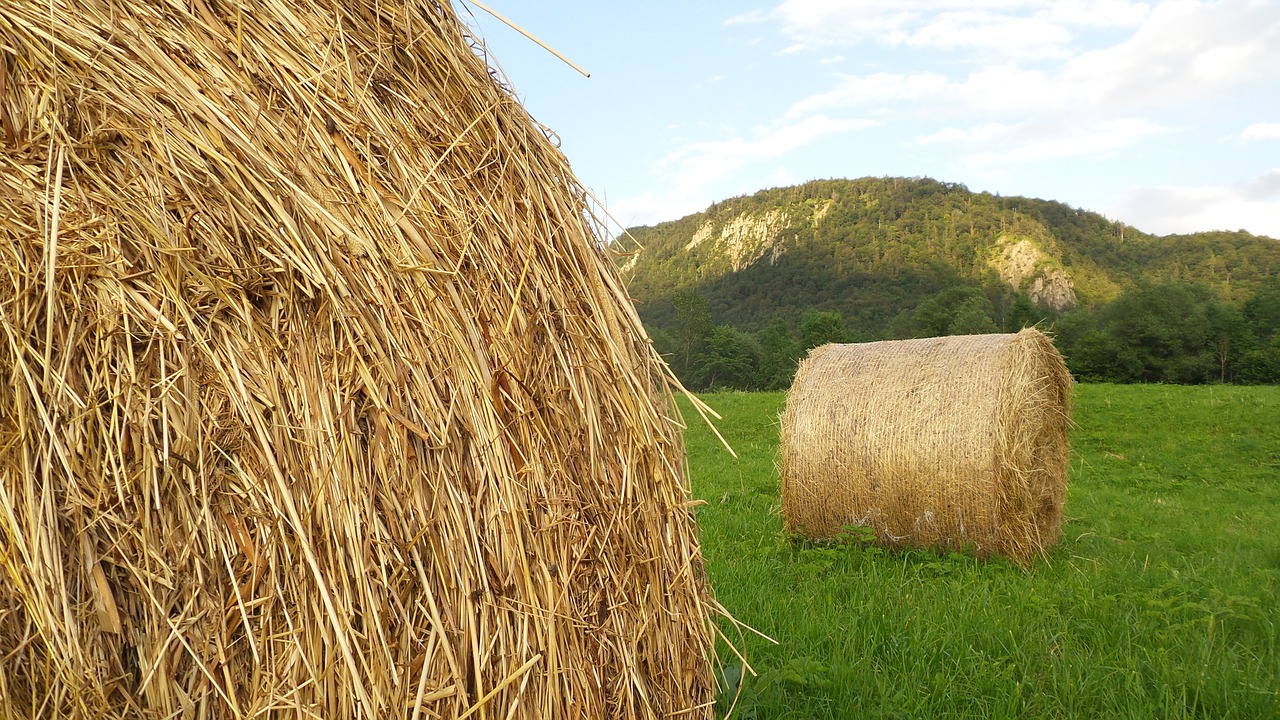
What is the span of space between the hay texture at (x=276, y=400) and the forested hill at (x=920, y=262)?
4240 cm

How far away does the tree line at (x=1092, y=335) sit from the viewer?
117 feet

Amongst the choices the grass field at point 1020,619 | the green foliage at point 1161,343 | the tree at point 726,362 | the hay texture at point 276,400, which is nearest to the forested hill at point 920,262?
the tree at point 726,362

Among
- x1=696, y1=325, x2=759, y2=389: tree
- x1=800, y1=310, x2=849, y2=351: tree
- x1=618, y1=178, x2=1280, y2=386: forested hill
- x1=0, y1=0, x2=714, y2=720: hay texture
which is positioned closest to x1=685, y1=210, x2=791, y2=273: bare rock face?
x1=618, y1=178, x2=1280, y2=386: forested hill

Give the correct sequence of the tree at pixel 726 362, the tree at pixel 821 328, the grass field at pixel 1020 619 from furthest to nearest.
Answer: the tree at pixel 726 362 < the tree at pixel 821 328 < the grass field at pixel 1020 619

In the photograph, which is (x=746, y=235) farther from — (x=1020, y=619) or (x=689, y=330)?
(x=1020, y=619)

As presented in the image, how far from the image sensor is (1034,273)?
203ft

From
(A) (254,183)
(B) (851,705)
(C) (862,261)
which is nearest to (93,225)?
(A) (254,183)

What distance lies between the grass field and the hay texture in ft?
5.47

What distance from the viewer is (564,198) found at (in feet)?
8.45

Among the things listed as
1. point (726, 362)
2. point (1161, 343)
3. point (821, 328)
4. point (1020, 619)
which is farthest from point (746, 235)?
point (1020, 619)

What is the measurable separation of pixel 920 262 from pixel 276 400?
64.3 m

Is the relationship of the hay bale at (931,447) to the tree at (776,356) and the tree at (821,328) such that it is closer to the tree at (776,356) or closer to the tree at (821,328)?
the tree at (776,356)

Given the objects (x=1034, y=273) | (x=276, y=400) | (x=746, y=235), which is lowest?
(x=276, y=400)

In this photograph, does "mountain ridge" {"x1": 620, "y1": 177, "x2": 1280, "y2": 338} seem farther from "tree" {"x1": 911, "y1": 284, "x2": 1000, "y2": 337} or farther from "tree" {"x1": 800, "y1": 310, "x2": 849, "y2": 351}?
"tree" {"x1": 800, "y1": 310, "x2": 849, "y2": 351}
